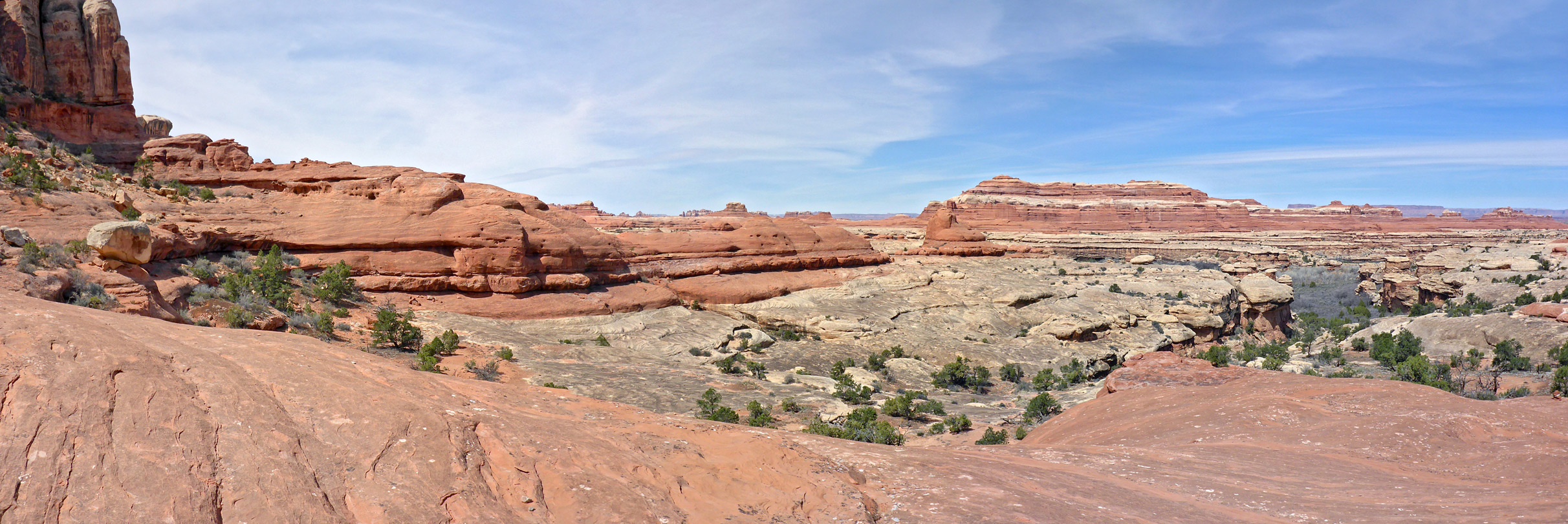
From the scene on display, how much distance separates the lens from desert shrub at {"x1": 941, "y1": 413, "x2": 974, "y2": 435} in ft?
43.9

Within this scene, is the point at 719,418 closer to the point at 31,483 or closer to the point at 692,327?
the point at 31,483

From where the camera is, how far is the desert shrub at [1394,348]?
1922 centimetres

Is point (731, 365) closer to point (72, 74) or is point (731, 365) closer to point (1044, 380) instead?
point (1044, 380)

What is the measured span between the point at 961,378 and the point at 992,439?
8303 millimetres

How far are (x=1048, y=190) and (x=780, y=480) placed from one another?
130889 millimetres

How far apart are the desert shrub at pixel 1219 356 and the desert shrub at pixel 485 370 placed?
1930cm

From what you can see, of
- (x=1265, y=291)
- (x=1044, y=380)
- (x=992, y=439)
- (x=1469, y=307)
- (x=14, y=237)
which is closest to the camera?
(x=992, y=439)

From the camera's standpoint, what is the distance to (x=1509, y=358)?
17.6m

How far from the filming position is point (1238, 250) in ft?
214

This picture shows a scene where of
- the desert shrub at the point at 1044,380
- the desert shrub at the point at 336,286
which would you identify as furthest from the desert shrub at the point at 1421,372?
the desert shrub at the point at 336,286

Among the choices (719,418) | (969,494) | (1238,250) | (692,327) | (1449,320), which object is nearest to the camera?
(969,494)

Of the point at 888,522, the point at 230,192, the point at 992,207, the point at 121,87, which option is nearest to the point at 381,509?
the point at 888,522

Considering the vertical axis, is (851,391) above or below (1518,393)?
below

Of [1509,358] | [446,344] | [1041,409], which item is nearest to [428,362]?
[446,344]
